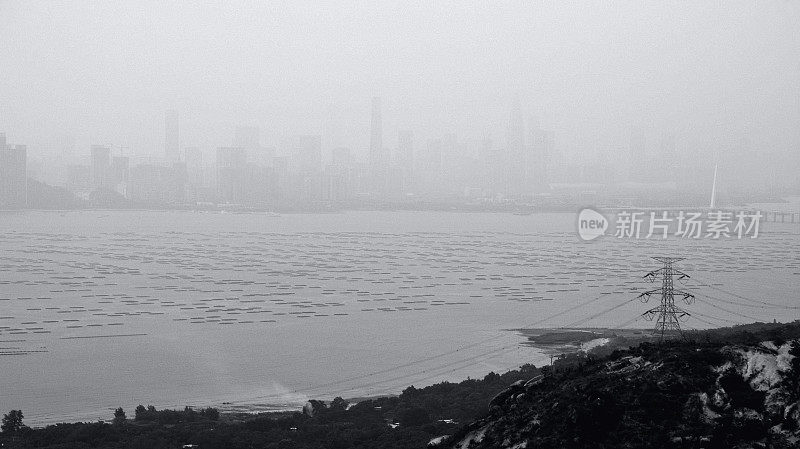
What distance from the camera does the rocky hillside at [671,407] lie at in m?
1.77

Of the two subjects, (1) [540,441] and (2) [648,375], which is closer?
(1) [540,441]

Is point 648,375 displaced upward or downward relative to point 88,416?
upward

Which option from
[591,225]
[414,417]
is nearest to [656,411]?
[414,417]

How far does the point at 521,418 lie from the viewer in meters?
2.04

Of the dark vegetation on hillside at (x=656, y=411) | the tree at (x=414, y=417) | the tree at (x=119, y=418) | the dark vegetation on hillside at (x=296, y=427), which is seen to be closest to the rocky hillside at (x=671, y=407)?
the dark vegetation on hillside at (x=656, y=411)

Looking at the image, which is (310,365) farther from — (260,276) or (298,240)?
(298,240)

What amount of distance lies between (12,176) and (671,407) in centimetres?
2249

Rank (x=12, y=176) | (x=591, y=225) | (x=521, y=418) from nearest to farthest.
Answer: (x=521, y=418) < (x=591, y=225) < (x=12, y=176)

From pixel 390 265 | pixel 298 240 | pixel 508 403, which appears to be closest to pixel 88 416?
pixel 508 403

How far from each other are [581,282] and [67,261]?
6430mm

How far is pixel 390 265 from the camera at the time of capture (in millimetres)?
11156

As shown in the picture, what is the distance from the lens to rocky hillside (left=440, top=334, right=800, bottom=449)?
1771 millimetres

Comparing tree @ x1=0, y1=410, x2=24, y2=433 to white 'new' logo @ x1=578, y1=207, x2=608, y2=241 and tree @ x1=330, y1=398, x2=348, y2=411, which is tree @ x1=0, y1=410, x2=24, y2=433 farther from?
white 'new' logo @ x1=578, y1=207, x2=608, y2=241

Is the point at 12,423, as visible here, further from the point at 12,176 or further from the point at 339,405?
the point at 12,176
